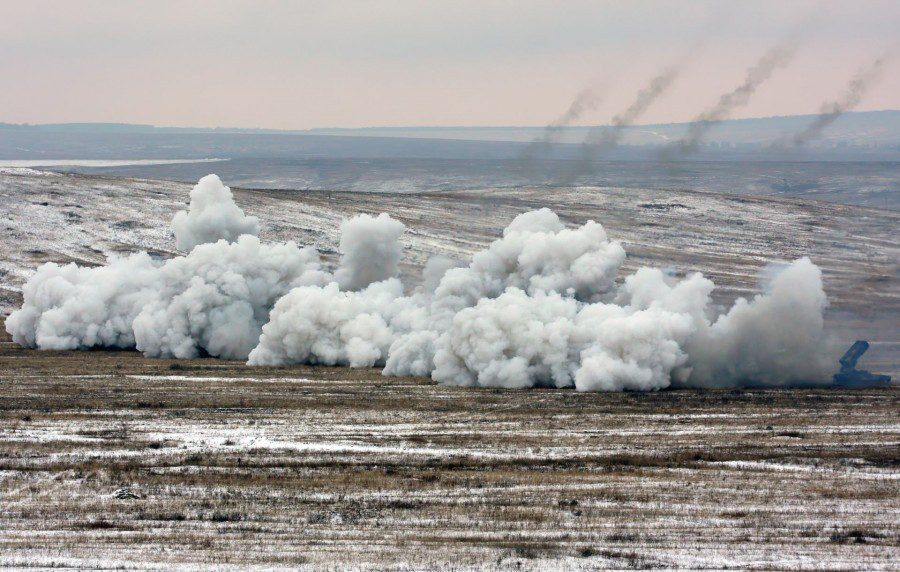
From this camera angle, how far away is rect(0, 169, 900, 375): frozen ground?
304 feet

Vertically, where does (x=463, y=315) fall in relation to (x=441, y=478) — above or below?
above

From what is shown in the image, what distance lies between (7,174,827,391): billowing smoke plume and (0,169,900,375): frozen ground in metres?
21.7

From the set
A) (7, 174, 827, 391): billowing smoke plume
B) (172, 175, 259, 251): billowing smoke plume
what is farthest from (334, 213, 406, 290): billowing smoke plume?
(172, 175, 259, 251): billowing smoke plume

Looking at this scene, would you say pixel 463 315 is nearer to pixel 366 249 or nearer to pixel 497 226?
pixel 366 249

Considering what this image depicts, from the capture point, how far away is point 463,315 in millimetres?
50562

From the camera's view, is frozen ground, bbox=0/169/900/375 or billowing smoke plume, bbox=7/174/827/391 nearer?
billowing smoke plume, bbox=7/174/827/391

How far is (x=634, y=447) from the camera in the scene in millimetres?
37312

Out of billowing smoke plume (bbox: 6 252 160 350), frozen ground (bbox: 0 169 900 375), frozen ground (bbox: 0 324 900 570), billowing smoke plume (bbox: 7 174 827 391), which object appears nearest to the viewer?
frozen ground (bbox: 0 324 900 570)

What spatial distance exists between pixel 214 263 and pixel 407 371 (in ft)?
39.7

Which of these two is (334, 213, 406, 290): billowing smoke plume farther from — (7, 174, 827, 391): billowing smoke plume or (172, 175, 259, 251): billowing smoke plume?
(172, 175, 259, 251): billowing smoke plume

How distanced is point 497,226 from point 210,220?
170 feet

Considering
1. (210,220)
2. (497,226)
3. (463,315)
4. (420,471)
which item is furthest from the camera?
(497,226)

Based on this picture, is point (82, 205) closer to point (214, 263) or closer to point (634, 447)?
point (214, 263)

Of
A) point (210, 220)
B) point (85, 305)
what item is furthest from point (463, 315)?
point (85, 305)
